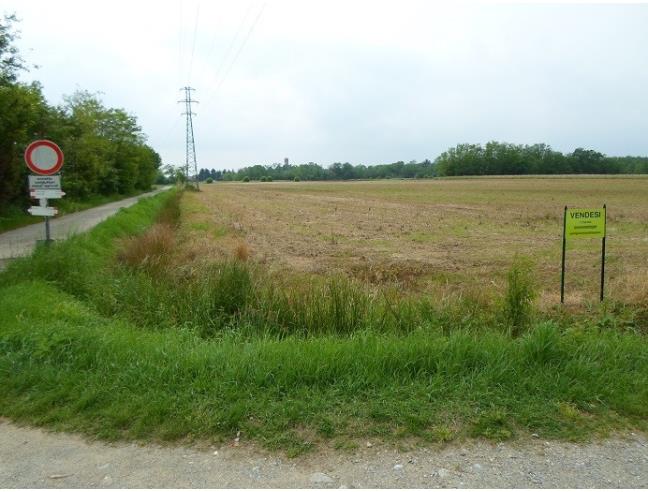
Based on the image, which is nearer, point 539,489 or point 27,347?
point 539,489

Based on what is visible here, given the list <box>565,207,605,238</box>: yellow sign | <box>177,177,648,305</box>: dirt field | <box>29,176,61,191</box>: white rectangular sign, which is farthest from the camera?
<box>177,177,648,305</box>: dirt field

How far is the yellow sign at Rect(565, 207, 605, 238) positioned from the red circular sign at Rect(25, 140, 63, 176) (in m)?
8.81

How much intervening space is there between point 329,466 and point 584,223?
232 inches

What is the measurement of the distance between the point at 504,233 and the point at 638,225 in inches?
300

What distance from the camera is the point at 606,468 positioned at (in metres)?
3.01

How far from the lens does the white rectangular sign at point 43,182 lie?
826cm

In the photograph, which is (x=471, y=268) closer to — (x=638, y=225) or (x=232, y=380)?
(x=232, y=380)

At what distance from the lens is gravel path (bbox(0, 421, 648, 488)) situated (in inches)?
114

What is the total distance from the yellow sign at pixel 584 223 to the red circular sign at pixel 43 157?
8.81 meters

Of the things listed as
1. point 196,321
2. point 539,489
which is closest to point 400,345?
point 539,489

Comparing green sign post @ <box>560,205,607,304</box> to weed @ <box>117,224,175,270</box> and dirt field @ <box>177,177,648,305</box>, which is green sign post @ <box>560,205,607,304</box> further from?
weed @ <box>117,224,175,270</box>

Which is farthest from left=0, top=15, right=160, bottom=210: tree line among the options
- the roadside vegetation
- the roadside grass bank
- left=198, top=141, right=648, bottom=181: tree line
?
left=198, top=141, right=648, bottom=181: tree line

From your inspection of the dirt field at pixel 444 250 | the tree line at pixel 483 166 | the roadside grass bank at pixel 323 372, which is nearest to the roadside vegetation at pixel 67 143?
the dirt field at pixel 444 250

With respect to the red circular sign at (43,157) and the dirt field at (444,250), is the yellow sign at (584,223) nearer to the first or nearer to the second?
the dirt field at (444,250)
